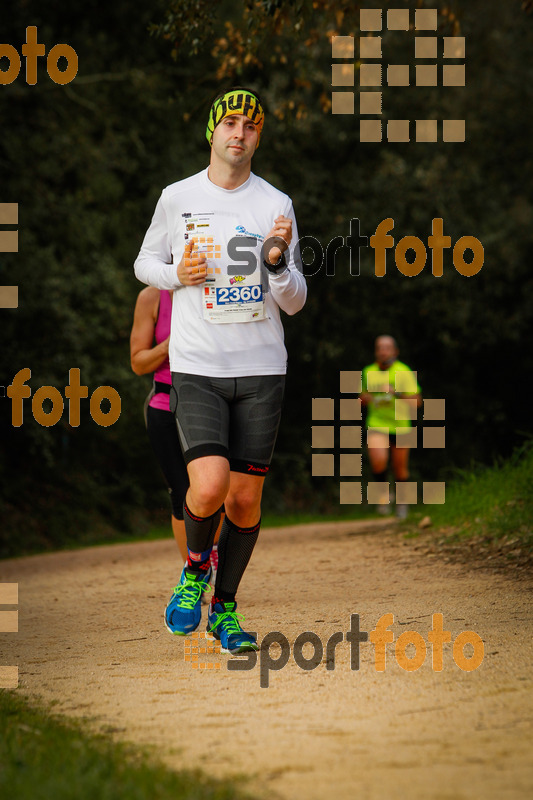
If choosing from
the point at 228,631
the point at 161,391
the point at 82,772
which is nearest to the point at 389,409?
the point at 161,391

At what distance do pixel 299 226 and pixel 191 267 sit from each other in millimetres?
16366

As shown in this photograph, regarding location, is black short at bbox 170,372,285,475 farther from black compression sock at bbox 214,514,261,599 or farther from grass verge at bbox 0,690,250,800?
grass verge at bbox 0,690,250,800

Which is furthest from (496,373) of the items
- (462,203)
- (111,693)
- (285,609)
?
(111,693)

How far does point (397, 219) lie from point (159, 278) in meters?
17.1

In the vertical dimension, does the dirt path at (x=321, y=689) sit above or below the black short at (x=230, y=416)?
below

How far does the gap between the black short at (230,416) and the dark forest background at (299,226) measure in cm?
888

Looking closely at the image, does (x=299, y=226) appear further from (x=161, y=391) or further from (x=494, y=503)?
(x=161, y=391)

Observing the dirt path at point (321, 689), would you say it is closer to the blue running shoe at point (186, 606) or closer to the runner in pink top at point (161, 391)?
the blue running shoe at point (186, 606)

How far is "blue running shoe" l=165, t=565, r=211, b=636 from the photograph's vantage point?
486 centimetres

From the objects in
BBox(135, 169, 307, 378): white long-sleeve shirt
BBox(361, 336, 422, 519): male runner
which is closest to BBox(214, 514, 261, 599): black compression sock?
BBox(135, 169, 307, 378): white long-sleeve shirt

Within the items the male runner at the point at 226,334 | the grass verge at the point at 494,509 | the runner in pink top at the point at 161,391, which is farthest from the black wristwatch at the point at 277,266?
the grass verge at the point at 494,509

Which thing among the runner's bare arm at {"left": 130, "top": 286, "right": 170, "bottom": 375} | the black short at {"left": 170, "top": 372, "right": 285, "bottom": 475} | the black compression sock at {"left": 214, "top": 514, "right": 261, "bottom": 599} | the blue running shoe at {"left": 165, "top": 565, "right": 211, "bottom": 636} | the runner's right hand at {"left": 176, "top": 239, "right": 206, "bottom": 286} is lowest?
the blue running shoe at {"left": 165, "top": 565, "right": 211, "bottom": 636}

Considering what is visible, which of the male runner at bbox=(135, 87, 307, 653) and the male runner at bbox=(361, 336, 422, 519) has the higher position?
the male runner at bbox=(135, 87, 307, 653)

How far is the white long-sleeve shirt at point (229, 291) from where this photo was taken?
4742 mm
